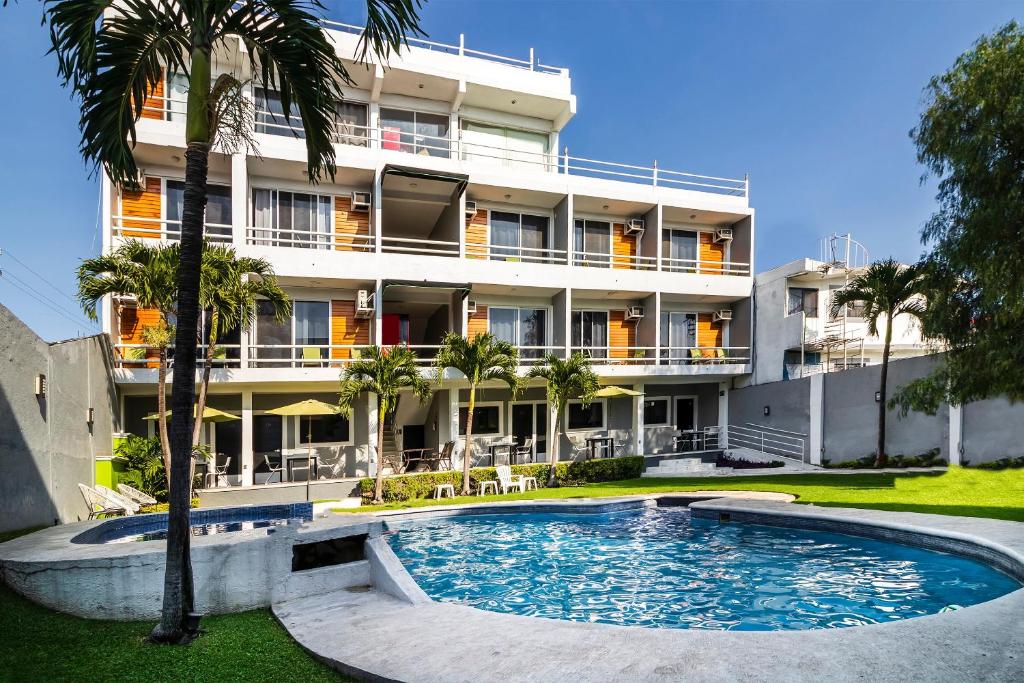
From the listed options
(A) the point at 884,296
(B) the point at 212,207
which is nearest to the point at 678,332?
(A) the point at 884,296

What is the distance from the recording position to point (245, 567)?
22.9 feet

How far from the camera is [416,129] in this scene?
20.5m

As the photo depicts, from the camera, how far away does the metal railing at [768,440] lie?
2050 cm

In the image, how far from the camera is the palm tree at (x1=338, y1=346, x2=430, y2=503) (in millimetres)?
15094

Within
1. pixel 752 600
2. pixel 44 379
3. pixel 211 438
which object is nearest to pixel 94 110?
pixel 44 379

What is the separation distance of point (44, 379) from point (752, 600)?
40.5 ft

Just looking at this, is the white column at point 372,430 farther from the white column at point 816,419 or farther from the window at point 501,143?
the white column at point 816,419

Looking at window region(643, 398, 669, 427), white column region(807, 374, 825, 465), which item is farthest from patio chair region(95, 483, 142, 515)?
white column region(807, 374, 825, 465)

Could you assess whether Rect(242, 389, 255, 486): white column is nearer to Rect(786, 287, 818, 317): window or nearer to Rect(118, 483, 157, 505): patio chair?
Rect(118, 483, 157, 505): patio chair

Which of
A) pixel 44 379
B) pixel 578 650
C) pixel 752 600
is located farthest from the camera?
pixel 44 379

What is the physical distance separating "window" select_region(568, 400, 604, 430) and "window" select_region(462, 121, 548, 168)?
996cm

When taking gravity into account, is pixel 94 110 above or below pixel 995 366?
above

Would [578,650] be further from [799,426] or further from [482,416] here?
[799,426]

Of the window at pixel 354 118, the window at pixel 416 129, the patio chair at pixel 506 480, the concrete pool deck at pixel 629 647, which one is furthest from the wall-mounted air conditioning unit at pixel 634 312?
the concrete pool deck at pixel 629 647
